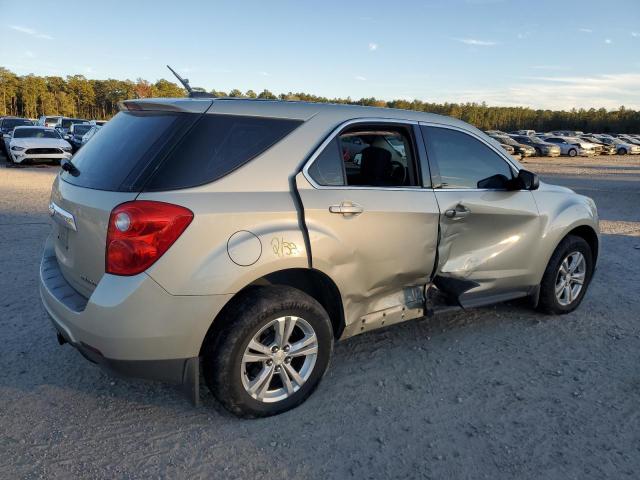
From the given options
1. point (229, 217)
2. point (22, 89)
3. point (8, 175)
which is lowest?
point (8, 175)

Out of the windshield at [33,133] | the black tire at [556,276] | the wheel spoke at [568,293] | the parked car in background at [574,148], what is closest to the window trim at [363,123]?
the black tire at [556,276]

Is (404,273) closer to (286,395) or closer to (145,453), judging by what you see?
(286,395)

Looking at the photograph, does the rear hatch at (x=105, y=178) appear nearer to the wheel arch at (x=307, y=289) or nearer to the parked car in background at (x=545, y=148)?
the wheel arch at (x=307, y=289)

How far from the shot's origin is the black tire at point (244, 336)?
273 cm

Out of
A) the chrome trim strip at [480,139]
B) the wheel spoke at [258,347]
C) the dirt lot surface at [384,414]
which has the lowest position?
the dirt lot surface at [384,414]

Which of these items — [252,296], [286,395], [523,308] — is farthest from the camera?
[523,308]

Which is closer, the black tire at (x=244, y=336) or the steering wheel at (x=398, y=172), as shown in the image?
the black tire at (x=244, y=336)

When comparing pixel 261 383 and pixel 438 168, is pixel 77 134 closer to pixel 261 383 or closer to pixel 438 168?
pixel 438 168

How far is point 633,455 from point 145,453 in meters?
2.55

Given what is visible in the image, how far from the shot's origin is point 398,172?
12.0 ft

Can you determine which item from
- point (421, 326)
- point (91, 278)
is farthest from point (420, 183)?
point (91, 278)

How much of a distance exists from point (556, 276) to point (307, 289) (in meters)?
2.53

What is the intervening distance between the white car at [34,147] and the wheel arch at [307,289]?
18379 millimetres

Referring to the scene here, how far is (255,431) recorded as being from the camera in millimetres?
2838
